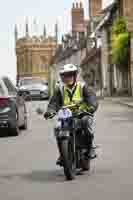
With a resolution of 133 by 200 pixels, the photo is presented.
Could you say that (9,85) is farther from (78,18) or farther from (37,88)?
(78,18)

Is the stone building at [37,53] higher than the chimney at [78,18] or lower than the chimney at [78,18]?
lower

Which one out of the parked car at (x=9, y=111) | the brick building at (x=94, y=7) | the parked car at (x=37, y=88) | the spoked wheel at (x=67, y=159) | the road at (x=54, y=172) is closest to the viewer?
the road at (x=54, y=172)

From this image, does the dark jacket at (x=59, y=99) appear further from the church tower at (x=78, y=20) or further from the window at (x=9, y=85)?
the church tower at (x=78, y=20)

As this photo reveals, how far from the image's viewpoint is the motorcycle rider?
11.8 metres

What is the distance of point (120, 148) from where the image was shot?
54.1 feet

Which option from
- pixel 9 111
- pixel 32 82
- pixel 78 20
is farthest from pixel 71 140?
pixel 78 20

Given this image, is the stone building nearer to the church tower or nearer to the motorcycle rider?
the church tower

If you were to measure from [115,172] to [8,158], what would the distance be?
3.29 metres

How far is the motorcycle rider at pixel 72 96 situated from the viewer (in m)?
11.8

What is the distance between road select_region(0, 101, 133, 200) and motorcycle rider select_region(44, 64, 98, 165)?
0.69 meters

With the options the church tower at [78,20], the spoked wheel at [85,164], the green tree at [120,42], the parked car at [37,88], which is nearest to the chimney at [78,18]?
the church tower at [78,20]

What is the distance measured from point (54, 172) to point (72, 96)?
4.56ft

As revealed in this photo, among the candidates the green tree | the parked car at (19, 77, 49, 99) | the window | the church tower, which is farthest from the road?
the church tower

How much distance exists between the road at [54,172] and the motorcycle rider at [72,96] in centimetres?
69
